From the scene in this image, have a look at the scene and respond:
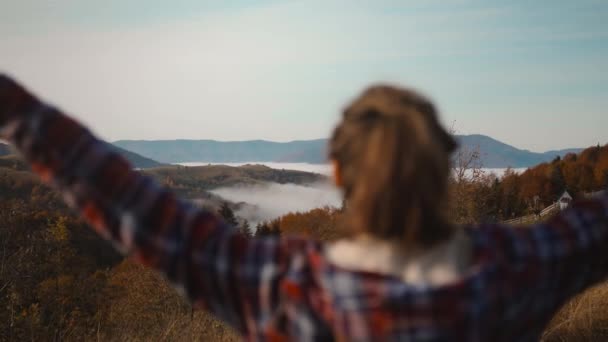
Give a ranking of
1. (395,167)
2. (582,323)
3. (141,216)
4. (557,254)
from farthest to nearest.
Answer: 1. (582,323)
2. (557,254)
3. (141,216)
4. (395,167)

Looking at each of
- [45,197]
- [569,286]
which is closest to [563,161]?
[45,197]

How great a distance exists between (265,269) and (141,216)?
0.27m

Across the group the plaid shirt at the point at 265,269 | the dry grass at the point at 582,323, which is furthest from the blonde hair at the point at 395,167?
the dry grass at the point at 582,323

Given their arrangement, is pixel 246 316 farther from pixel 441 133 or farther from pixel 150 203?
pixel 441 133

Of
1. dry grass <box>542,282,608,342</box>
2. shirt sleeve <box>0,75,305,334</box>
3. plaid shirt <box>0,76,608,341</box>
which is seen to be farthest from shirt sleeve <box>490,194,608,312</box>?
dry grass <box>542,282,608,342</box>

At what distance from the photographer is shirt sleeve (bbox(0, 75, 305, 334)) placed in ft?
3.50

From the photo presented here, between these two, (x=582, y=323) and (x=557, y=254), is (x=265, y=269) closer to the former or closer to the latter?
(x=557, y=254)

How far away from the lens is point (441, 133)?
1.05 m

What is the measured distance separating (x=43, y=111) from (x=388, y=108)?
27.7 inches

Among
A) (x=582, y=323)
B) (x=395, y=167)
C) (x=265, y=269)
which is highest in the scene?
(x=395, y=167)

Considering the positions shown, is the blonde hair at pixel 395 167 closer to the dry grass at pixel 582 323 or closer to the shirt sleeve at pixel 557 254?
the shirt sleeve at pixel 557 254

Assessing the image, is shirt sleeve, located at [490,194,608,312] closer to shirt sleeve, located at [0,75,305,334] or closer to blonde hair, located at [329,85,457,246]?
blonde hair, located at [329,85,457,246]

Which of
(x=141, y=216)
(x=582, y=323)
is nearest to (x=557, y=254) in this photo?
(x=141, y=216)

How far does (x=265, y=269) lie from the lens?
106 centimetres
